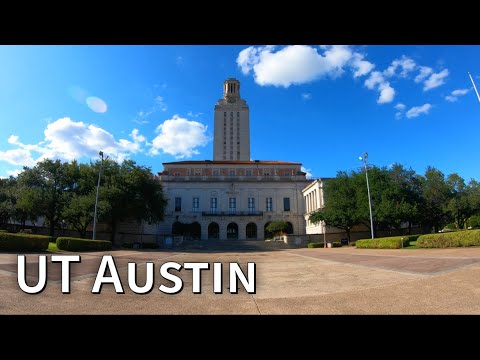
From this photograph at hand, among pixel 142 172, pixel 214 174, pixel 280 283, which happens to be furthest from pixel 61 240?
pixel 214 174

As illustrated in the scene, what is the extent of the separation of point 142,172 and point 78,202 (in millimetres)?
8977

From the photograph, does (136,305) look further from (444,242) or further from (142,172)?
(142,172)

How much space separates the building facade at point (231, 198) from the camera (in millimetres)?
66125

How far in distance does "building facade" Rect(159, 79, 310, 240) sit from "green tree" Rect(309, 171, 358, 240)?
1974 cm

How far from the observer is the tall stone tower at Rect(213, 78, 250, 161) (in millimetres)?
106250

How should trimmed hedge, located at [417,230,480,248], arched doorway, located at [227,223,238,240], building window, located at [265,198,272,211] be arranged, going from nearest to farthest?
trimmed hedge, located at [417,230,480,248] → arched doorway, located at [227,223,238,240] → building window, located at [265,198,272,211]

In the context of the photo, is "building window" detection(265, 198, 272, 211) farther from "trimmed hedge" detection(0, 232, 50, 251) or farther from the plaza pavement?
the plaza pavement

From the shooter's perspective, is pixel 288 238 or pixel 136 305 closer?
pixel 136 305

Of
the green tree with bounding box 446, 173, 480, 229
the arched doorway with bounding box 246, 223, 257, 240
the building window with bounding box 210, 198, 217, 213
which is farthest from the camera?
the arched doorway with bounding box 246, 223, 257, 240

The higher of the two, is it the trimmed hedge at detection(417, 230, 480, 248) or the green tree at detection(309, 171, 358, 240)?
the green tree at detection(309, 171, 358, 240)

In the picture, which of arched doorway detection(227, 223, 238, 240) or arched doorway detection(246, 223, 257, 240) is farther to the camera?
arched doorway detection(246, 223, 257, 240)

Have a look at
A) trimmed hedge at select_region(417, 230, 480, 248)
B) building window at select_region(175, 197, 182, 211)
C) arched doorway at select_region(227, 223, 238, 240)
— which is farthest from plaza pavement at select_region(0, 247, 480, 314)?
arched doorway at select_region(227, 223, 238, 240)

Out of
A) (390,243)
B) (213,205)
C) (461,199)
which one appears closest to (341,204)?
(390,243)
